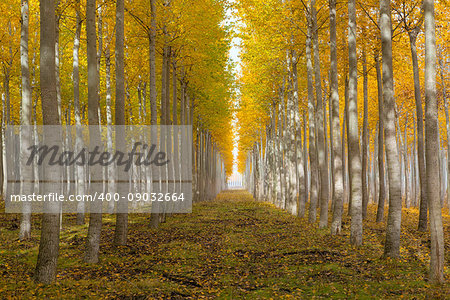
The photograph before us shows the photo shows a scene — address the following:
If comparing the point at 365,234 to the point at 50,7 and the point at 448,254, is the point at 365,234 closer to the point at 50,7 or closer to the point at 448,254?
the point at 448,254

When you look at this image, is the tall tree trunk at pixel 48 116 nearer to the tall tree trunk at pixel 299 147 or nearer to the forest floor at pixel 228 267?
the forest floor at pixel 228 267

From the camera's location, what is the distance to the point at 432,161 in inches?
295

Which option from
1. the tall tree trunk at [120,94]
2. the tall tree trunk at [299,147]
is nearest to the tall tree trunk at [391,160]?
the tall tree trunk at [120,94]

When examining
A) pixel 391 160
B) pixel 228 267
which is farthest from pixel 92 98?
pixel 391 160

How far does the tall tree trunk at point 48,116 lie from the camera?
7.16 metres

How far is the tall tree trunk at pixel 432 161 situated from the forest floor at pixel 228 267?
507 millimetres

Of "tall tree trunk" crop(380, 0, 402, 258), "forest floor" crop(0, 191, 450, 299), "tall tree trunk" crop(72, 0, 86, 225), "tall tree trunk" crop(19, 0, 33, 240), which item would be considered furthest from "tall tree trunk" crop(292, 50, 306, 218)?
"tall tree trunk" crop(19, 0, 33, 240)

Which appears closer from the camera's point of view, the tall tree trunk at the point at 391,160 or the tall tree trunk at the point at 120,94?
the tall tree trunk at the point at 391,160

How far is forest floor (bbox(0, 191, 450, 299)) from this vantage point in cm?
692

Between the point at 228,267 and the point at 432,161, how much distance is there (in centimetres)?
497

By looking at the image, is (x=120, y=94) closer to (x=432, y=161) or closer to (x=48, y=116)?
(x=48, y=116)

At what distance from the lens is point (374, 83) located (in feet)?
90.4

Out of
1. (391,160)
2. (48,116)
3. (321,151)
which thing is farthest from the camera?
(321,151)

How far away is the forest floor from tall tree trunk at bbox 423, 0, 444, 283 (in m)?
0.51
